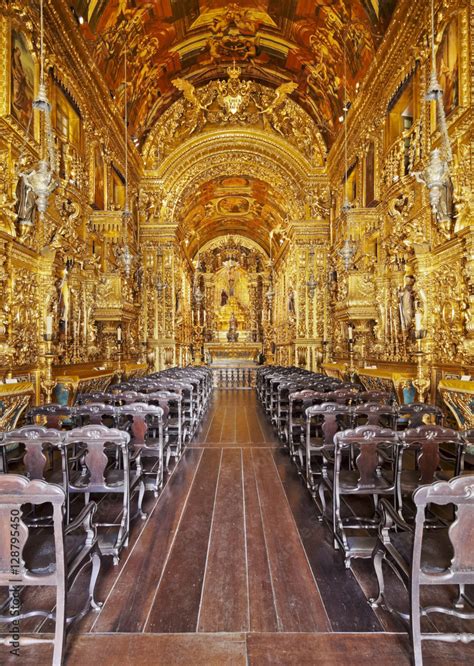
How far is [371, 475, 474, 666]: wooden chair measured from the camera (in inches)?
76.8

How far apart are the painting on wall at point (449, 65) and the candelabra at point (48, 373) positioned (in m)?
8.33

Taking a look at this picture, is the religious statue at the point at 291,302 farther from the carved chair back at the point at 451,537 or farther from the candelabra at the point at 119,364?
the carved chair back at the point at 451,537

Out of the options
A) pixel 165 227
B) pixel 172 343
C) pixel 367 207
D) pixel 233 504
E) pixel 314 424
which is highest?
pixel 165 227

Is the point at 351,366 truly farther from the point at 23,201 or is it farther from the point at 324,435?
the point at 23,201

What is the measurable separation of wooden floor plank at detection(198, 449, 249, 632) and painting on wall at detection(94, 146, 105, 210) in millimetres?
9834

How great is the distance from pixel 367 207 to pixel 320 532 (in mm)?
10014

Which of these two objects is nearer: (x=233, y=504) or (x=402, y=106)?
(x=233, y=504)

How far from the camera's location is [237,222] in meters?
27.7

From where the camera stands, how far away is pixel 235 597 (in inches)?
112

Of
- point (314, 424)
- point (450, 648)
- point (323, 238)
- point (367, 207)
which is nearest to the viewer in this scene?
point (450, 648)

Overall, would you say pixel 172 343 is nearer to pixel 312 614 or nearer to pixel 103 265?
pixel 103 265

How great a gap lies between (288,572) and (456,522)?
1.64 meters

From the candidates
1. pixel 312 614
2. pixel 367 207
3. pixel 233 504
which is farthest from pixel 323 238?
pixel 312 614

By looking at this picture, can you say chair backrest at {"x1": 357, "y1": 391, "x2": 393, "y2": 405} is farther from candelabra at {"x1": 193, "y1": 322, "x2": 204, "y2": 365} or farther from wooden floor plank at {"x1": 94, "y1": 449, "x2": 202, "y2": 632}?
candelabra at {"x1": 193, "y1": 322, "x2": 204, "y2": 365}
